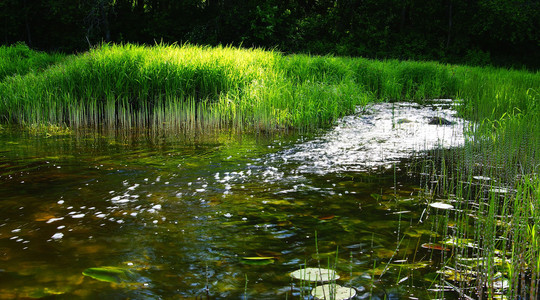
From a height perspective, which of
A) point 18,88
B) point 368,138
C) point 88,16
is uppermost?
point 88,16

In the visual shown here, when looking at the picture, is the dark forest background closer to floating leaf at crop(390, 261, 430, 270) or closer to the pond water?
the pond water

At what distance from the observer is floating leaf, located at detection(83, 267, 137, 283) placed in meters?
2.40

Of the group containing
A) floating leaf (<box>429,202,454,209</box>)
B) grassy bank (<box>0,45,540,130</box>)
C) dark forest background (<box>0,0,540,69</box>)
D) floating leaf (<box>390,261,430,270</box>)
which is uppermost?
dark forest background (<box>0,0,540,69</box>)

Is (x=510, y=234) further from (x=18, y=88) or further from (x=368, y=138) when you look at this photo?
(x=18, y=88)

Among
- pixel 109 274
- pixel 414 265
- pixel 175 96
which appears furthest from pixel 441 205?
pixel 175 96

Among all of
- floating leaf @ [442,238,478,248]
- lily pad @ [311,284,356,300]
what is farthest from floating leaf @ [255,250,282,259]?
floating leaf @ [442,238,478,248]

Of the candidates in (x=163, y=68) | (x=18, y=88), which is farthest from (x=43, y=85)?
(x=163, y=68)

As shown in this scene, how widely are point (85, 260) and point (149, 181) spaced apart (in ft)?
5.69

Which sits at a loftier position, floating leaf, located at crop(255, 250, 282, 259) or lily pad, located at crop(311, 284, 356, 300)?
lily pad, located at crop(311, 284, 356, 300)

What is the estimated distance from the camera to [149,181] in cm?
434

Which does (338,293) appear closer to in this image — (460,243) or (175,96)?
(460,243)

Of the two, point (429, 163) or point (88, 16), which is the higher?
point (88, 16)

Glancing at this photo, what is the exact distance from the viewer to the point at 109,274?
243 cm

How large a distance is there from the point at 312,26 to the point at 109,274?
22388mm
